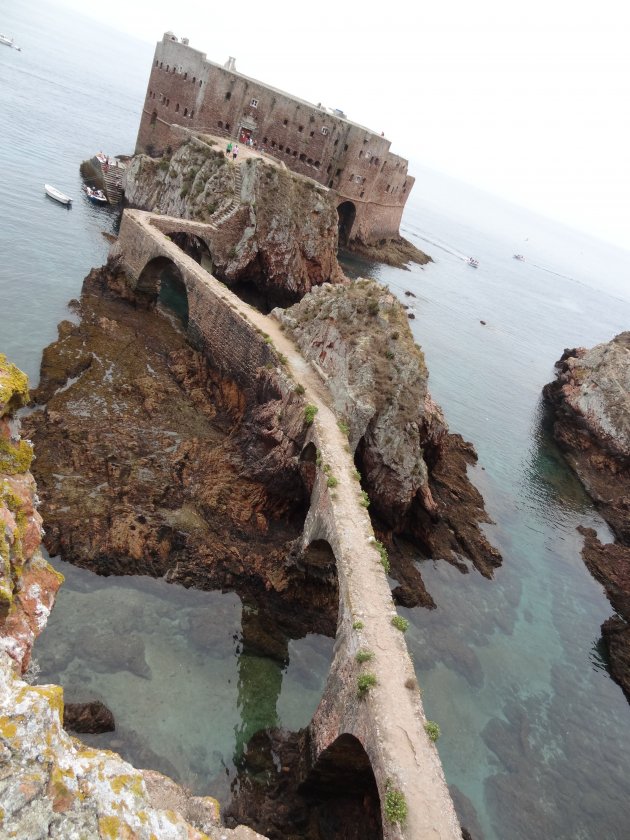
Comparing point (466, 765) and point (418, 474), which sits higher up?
point (418, 474)

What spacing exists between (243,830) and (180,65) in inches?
2518

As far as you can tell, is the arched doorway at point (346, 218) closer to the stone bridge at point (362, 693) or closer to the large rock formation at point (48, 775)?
the stone bridge at point (362, 693)

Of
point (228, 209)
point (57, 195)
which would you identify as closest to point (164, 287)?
point (228, 209)

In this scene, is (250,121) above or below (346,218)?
above

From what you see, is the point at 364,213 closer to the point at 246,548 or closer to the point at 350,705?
the point at 246,548

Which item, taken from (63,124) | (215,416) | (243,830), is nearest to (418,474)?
(215,416)

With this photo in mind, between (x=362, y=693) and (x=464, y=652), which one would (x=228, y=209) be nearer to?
(x=464, y=652)

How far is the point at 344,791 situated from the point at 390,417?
14702 millimetres

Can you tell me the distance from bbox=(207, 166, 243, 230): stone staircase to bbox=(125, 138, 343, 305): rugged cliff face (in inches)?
1.7

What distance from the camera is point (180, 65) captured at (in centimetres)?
5491

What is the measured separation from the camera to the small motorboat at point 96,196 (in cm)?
5725

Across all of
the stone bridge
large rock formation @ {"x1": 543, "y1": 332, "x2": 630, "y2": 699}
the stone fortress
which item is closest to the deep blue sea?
large rock formation @ {"x1": 543, "y1": 332, "x2": 630, "y2": 699}

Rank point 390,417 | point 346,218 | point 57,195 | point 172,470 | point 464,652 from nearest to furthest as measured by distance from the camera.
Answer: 1. point 464,652
2. point 172,470
3. point 390,417
4. point 57,195
5. point 346,218

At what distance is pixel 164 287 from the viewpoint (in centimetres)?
4341
